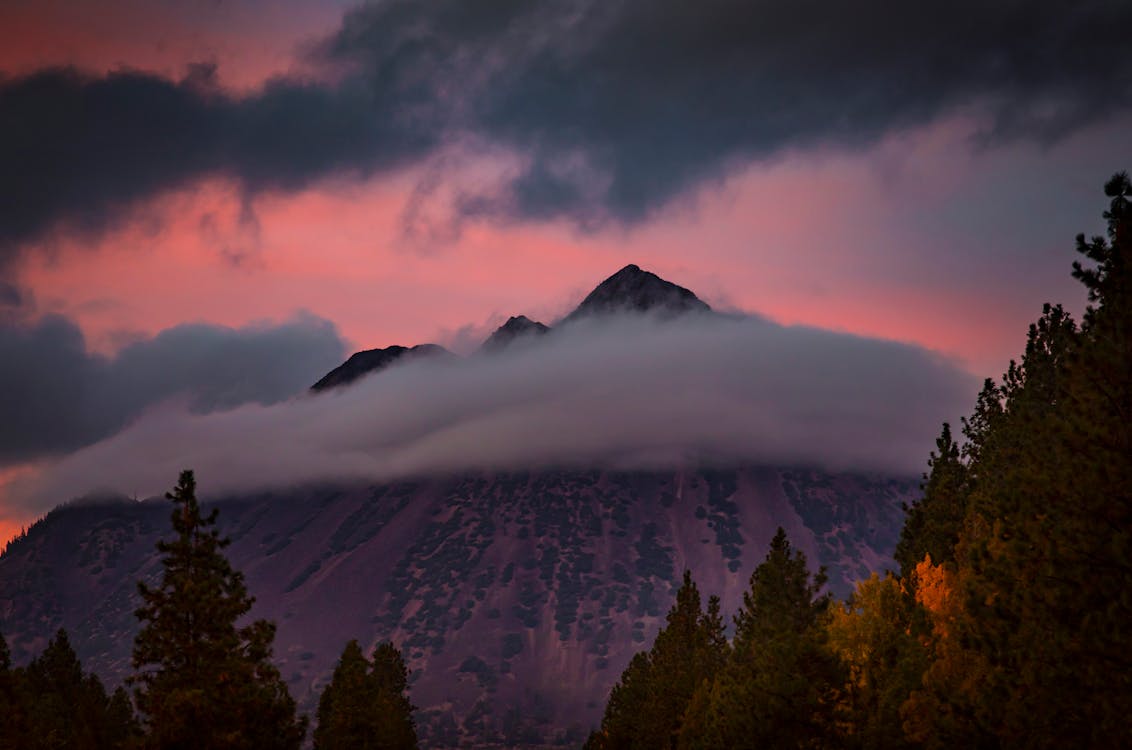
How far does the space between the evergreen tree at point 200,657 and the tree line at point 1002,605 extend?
62.6 ft

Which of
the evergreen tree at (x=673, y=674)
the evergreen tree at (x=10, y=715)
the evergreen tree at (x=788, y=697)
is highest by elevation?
the evergreen tree at (x=10, y=715)

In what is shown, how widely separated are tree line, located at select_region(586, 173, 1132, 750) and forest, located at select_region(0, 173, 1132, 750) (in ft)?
0.19

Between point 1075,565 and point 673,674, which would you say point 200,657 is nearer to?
point 1075,565

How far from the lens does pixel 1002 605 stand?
77.6ft

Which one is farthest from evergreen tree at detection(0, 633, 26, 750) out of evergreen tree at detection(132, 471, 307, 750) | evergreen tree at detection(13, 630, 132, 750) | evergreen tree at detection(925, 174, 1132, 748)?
evergreen tree at detection(925, 174, 1132, 748)

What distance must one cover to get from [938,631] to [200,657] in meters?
26.8

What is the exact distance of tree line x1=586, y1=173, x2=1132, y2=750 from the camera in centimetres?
2098

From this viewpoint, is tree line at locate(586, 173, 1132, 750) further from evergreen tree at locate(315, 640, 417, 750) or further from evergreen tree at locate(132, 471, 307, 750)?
evergreen tree at locate(315, 640, 417, 750)

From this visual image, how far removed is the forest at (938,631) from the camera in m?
21.2

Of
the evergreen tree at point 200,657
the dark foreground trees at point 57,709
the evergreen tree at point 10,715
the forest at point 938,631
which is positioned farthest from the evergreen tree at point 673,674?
the evergreen tree at point 10,715

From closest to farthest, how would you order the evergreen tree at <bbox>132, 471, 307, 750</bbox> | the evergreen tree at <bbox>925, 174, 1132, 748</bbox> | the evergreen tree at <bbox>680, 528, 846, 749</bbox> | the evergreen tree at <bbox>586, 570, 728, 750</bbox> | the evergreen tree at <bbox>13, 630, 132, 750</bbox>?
1. the evergreen tree at <bbox>925, 174, 1132, 748</bbox>
2. the evergreen tree at <bbox>132, 471, 307, 750</bbox>
3. the evergreen tree at <bbox>680, 528, 846, 749</bbox>
4. the evergreen tree at <bbox>586, 570, 728, 750</bbox>
5. the evergreen tree at <bbox>13, 630, 132, 750</bbox>

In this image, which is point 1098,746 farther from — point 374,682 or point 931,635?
point 374,682

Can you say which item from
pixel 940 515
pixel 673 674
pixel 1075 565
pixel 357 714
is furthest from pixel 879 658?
pixel 357 714

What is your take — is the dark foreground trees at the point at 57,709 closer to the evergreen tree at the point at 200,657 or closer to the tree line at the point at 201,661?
the tree line at the point at 201,661
